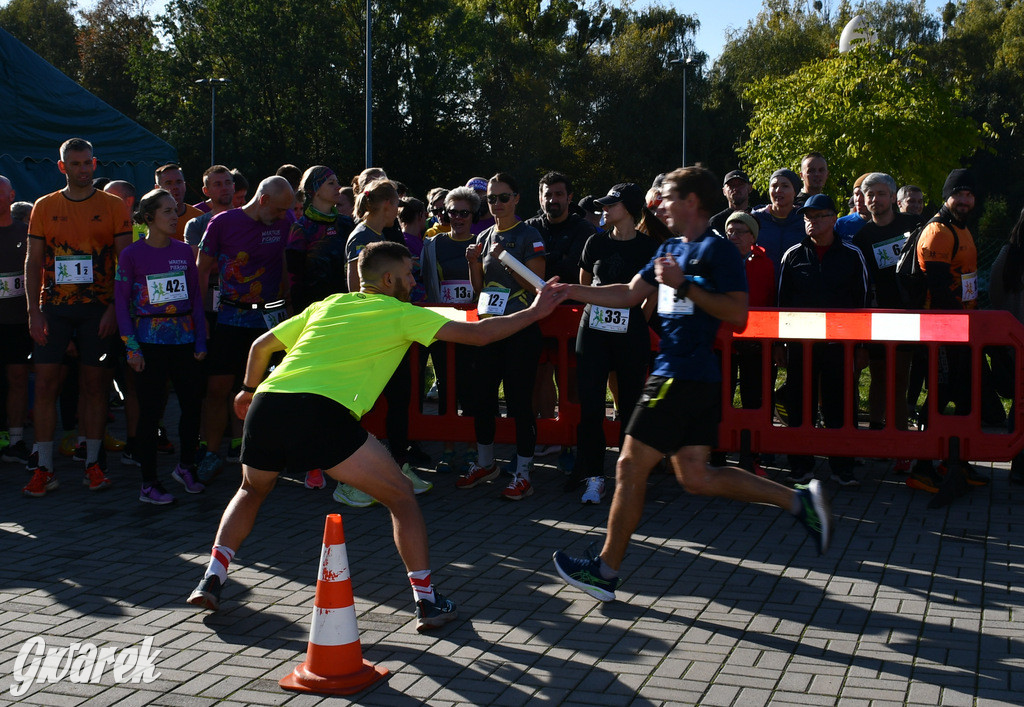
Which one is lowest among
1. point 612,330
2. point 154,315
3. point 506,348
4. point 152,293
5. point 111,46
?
point 506,348

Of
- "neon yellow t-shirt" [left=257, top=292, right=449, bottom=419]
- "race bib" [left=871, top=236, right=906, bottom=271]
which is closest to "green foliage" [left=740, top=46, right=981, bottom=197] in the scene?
"race bib" [left=871, top=236, right=906, bottom=271]

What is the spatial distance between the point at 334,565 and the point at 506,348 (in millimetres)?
3559

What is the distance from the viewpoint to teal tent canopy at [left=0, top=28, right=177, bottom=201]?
13766 mm

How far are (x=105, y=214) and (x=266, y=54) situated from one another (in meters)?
44.9

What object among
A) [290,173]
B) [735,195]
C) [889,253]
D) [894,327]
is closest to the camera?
[894,327]

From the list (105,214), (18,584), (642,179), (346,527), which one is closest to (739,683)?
(346,527)

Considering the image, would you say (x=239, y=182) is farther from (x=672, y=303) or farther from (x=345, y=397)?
(x=672, y=303)

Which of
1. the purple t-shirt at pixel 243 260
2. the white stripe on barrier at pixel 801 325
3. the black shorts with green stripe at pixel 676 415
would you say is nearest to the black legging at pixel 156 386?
the purple t-shirt at pixel 243 260

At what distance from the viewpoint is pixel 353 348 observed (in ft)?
15.4

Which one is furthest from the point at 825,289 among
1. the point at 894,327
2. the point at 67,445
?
the point at 67,445

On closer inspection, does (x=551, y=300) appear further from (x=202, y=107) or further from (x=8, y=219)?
(x=202, y=107)

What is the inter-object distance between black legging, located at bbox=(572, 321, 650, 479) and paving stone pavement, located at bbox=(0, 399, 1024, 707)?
0.43 metres

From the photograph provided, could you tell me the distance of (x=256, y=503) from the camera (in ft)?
16.4

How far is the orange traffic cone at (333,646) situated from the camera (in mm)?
4164
